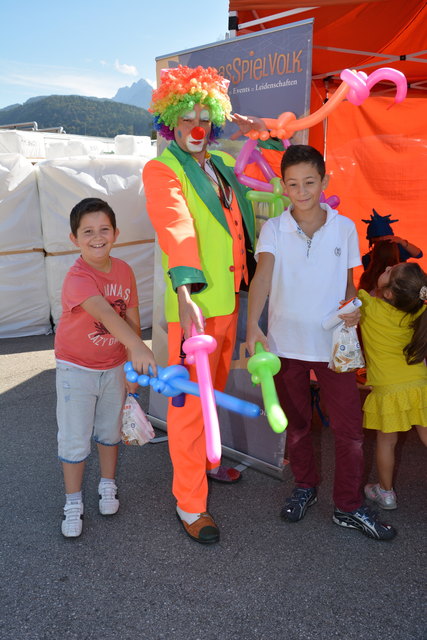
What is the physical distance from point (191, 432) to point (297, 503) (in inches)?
27.4

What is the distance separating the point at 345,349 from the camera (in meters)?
2.12

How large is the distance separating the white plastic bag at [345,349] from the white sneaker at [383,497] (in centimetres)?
92

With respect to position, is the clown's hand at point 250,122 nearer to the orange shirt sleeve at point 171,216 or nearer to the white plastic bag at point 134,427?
the orange shirt sleeve at point 171,216

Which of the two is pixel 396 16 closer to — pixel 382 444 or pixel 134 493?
pixel 382 444

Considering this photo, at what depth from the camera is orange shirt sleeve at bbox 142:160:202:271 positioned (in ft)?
6.42

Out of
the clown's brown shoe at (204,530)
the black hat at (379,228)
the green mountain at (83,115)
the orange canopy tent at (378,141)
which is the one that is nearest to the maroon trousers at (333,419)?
the clown's brown shoe at (204,530)

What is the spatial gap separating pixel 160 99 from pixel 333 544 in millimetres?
2070

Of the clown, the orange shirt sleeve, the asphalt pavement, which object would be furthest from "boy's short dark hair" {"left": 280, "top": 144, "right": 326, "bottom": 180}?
the asphalt pavement

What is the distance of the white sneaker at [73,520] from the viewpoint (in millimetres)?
2453

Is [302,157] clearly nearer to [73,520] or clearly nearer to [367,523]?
[367,523]

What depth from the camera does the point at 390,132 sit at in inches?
213

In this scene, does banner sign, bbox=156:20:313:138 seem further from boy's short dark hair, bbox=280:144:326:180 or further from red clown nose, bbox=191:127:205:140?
red clown nose, bbox=191:127:205:140

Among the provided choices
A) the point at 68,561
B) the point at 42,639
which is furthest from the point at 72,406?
the point at 42,639

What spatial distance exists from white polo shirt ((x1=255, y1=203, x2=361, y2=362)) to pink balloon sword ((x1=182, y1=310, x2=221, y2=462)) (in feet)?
2.56
